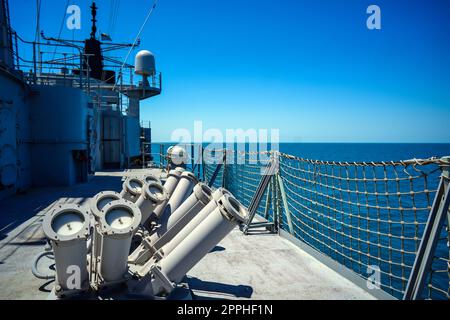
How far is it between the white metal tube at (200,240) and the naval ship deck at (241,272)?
466mm

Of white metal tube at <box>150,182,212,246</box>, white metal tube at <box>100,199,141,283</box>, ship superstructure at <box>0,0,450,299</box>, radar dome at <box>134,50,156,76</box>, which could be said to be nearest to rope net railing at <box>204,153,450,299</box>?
ship superstructure at <box>0,0,450,299</box>

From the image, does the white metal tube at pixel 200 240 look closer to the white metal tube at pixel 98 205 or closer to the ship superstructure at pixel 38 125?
the white metal tube at pixel 98 205

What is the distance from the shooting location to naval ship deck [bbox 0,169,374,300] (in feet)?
10.9

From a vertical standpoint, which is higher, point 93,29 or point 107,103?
point 93,29

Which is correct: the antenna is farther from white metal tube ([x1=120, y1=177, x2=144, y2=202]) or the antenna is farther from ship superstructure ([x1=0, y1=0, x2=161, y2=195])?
white metal tube ([x1=120, y1=177, x2=144, y2=202])

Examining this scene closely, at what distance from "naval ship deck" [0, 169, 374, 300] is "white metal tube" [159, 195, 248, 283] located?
466 mm

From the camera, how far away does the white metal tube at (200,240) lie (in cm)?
298

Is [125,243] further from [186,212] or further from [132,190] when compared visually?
[132,190]

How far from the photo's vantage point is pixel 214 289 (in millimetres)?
3477

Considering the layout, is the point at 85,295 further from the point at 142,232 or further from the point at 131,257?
the point at 142,232

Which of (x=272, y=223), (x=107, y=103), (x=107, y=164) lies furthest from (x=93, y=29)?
(x=272, y=223)
